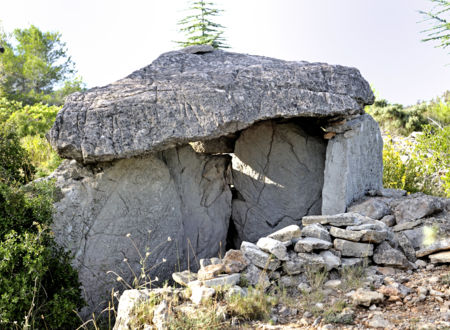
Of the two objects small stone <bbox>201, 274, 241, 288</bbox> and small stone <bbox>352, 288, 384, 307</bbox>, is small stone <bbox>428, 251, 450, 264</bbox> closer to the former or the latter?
small stone <bbox>352, 288, 384, 307</bbox>

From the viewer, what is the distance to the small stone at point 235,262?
4.74 meters

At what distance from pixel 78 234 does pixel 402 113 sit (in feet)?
51.9

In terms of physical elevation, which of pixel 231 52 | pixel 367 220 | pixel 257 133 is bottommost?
pixel 367 220

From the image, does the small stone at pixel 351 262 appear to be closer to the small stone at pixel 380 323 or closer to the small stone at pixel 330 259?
the small stone at pixel 330 259

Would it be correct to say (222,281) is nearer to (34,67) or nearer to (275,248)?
(275,248)

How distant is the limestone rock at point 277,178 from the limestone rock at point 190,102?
100cm

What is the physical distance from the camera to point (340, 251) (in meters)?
5.47

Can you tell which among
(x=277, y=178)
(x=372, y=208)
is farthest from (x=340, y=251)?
(x=277, y=178)

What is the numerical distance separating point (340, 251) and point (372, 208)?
5.06 feet

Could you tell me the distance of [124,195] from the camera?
5973 millimetres

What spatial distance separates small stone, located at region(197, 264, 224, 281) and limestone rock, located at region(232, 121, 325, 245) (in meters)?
2.91

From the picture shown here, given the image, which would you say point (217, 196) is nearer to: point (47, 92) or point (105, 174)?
point (105, 174)

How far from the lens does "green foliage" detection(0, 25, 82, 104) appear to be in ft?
88.4

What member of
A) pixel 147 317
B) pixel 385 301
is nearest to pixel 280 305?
pixel 385 301
